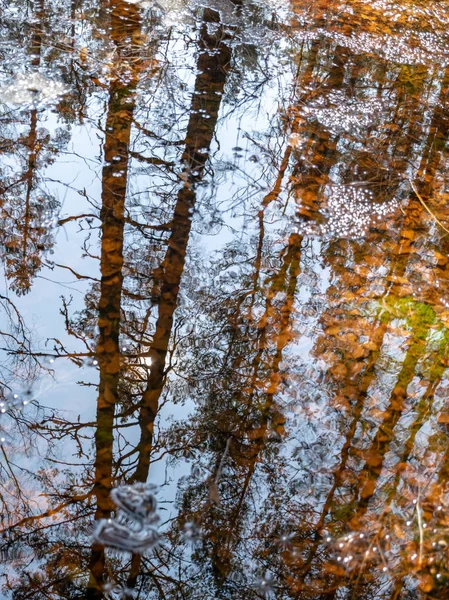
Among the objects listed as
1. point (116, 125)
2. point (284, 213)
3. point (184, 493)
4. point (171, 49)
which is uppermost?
point (171, 49)

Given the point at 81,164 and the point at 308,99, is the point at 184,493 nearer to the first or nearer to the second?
the point at 81,164

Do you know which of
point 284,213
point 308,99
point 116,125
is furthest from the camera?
point 308,99

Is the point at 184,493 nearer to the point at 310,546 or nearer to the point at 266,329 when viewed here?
the point at 310,546

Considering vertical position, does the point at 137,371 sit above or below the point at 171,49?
below

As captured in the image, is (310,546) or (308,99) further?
(308,99)

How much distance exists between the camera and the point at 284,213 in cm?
406

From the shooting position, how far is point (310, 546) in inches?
89.6

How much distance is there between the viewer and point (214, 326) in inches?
124

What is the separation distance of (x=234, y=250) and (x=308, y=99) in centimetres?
253

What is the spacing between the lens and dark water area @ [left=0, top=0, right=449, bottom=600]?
2201 mm

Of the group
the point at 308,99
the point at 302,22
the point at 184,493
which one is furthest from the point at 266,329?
the point at 302,22

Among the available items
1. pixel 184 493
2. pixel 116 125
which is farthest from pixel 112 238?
pixel 184 493

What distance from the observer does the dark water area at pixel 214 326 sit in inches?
86.7

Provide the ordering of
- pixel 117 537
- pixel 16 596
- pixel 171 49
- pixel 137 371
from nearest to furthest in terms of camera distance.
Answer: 1. pixel 16 596
2. pixel 117 537
3. pixel 137 371
4. pixel 171 49
